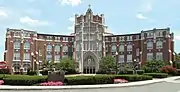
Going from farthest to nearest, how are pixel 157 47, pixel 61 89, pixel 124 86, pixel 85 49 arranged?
1. pixel 85 49
2. pixel 157 47
3. pixel 124 86
4. pixel 61 89

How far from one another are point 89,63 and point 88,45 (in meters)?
5.18

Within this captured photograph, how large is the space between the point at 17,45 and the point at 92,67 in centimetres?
2172

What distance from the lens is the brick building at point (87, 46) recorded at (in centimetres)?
7794

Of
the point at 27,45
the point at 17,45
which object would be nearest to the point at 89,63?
the point at 27,45

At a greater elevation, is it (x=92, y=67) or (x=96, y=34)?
(x=96, y=34)

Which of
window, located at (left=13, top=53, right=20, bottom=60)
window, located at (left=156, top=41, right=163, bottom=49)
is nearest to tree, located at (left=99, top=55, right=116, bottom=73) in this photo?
window, located at (left=156, top=41, right=163, bottom=49)

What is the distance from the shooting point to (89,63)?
8400 cm

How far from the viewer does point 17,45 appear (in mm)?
79188

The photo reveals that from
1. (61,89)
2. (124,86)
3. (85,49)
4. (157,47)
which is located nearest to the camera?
(61,89)

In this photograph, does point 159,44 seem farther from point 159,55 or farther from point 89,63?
point 89,63

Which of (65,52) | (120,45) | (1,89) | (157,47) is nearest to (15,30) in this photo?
(65,52)

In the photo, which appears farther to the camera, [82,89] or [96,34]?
[96,34]

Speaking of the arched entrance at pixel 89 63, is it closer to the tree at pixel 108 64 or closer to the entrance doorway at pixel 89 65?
the entrance doorway at pixel 89 65

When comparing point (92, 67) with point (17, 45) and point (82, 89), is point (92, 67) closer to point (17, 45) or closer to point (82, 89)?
point (17, 45)
